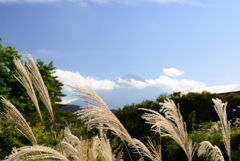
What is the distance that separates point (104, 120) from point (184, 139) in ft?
2.64

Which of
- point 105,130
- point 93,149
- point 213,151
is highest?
point 93,149

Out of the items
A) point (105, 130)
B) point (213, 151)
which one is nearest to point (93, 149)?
point (213, 151)

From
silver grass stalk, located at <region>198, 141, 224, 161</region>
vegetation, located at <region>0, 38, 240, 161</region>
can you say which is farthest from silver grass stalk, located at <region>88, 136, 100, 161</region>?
silver grass stalk, located at <region>198, 141, 224, 161</region>

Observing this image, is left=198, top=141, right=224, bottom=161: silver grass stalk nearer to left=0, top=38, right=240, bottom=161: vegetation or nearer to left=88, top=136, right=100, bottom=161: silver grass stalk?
left=0, top=38, right=240, bottom=161: vegetation

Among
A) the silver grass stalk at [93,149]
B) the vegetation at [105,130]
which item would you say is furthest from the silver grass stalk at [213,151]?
the silver grass stalk at [93,149]

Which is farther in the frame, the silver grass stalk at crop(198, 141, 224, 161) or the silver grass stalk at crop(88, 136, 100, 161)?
the silver grass stalk at crop(198, 141, 224, 161)

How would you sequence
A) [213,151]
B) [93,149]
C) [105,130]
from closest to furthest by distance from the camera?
1. [93,149]
2. [213,151]
3. [105,130]

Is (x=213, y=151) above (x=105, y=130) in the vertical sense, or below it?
below

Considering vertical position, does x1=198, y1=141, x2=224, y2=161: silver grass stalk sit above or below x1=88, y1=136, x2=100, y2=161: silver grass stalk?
below

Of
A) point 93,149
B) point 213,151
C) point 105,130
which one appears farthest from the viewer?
point 105,130

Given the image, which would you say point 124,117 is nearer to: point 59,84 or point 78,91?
point 78,91

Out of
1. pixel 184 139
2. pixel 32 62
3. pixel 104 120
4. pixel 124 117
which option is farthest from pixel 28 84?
pixel 124 117

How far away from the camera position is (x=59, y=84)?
37188 millimetres

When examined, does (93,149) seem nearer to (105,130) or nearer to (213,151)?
(213,151)
